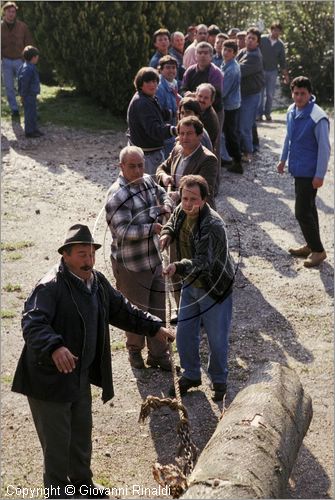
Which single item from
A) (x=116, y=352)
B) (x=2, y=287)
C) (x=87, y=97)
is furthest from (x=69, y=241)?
(x=87, y=97)

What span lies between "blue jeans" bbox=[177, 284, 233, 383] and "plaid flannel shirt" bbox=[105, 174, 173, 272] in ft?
1.82

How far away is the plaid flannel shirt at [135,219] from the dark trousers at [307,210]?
9.37ft

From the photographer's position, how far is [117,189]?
663cm

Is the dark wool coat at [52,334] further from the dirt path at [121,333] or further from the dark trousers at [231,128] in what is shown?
the dark trousers at [231,128]

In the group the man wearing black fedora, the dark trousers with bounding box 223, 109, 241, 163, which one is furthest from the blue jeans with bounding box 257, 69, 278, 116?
the man wearing black fedora

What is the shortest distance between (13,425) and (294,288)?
154 inches

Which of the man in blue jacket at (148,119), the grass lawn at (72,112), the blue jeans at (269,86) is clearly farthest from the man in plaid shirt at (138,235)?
the blue jeans at (269,86)

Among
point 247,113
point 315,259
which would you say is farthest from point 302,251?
point 247,113

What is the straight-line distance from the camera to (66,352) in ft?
15.6

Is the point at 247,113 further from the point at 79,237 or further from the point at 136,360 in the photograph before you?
the point at 79,237

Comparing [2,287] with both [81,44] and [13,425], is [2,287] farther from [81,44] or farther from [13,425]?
[81,44]

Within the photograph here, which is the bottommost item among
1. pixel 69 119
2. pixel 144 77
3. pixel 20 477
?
pixel 20 477

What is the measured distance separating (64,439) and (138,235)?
6.80 feet

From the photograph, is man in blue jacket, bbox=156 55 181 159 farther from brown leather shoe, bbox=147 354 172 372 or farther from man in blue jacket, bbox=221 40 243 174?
brown leather shoe, bbox=147 354 172 372
